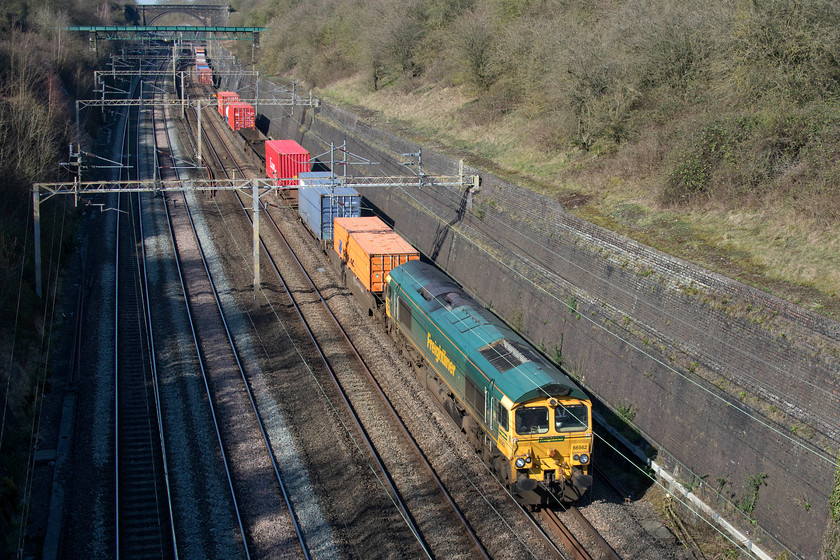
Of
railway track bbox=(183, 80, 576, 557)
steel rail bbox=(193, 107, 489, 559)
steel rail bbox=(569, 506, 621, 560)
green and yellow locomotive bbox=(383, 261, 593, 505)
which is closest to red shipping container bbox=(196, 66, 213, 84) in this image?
railway track bbox=(183, 80, 576, 557)

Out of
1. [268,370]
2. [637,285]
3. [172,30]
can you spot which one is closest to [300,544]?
[268,370]

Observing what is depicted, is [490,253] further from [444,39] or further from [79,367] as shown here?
[444,39]

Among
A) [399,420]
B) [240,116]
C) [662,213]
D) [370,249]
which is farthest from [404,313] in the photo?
[240,116]

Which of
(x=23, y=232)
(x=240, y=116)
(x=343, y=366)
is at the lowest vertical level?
(x=343, y=366)

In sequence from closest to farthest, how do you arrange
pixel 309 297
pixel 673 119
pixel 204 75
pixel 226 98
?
pixel 673 119
pixel 309 297
pixel 226 98
pixel 204 75

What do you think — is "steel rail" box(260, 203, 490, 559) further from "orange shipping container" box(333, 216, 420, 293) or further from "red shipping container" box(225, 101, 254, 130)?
"red shipping container" box(225, 101, 254, 130)

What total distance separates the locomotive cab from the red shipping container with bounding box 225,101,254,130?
41.3 meters

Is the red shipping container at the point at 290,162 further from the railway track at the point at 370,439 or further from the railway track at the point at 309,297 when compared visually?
the railway track at the point at 370,439

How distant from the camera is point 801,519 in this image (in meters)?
12.0

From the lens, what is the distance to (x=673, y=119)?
79.5ft

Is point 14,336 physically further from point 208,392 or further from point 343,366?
point 343,366

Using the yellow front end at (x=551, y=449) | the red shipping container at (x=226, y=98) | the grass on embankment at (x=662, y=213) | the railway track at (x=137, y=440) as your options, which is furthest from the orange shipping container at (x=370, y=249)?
the red shipping container at (x=226, y=98)

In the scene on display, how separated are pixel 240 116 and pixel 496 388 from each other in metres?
40.6

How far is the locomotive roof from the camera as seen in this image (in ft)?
43.3
